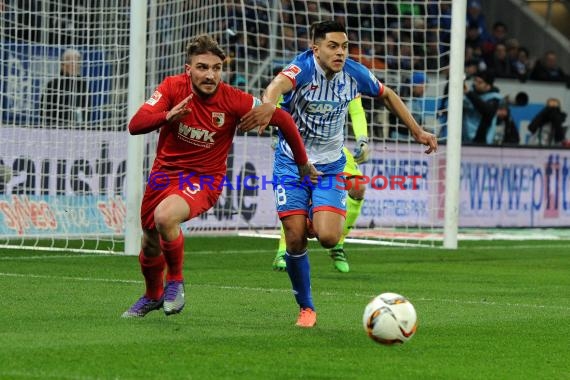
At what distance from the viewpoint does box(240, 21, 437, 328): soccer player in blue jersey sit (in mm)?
9266

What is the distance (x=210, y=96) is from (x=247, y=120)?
1.68 ft

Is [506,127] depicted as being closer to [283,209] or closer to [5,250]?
[5,250]

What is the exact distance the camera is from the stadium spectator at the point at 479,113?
24.2 meters

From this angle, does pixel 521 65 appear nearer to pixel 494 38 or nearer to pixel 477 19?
pixel 494 38

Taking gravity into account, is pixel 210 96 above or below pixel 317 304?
above

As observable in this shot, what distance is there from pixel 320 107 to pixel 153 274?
67.8 inches

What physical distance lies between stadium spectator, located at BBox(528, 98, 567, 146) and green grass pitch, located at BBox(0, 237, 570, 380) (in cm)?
1048

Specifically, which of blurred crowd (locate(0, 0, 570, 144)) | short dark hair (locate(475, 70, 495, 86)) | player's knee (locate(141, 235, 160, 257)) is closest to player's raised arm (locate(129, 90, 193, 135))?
player's knee (locate(141, 235, 160, 257))

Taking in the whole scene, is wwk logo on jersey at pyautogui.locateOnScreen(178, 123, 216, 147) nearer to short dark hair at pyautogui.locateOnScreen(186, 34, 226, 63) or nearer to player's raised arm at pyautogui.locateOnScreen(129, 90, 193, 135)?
player's raised arm at pyautogui.locateOnScreen(129, 90, 193, 135)

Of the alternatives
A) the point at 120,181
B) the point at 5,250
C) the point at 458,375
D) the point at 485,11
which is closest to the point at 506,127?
the point at 485,11

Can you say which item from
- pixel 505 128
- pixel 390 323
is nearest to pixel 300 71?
pixel 390 323

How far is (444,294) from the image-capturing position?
11656 millimetres

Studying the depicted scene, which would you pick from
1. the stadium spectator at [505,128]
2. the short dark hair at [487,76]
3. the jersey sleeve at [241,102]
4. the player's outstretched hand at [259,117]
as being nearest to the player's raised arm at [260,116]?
the player's outstretched hand at [259,117]

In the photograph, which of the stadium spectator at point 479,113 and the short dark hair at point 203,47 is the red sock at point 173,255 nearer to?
the short dark hair at point 203,47
